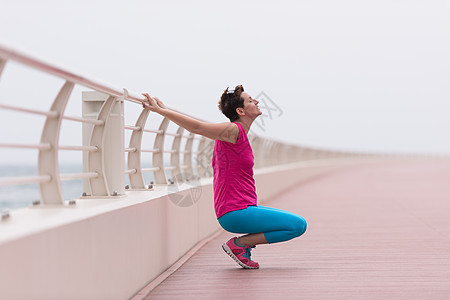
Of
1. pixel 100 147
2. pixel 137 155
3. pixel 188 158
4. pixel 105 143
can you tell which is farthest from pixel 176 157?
pixel 100 147

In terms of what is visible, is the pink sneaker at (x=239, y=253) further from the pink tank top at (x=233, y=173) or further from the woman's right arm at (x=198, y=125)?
the woman's right arm at (x=198, y=125)

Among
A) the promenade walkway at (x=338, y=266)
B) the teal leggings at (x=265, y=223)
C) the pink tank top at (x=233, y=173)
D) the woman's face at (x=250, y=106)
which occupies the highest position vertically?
the woman's face at (x=250, y=106)

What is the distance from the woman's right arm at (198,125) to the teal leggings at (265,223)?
0.57 m

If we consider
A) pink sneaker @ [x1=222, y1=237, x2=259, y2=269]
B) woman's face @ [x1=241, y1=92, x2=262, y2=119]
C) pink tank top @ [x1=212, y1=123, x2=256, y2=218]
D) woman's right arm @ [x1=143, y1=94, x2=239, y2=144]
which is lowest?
pink sneaker @ [x1=222, y1=237, x2=259, y2=269]

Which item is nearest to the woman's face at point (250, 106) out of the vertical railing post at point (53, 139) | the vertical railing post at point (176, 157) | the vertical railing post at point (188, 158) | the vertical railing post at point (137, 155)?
the vertical railing post at point (137, 155)

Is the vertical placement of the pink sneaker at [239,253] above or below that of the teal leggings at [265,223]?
below

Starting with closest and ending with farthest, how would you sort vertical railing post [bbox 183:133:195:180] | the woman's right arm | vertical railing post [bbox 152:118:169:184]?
the woman's right arm < vertical railing post [bbox 152:118:169:184] < vertical railing post [bbox 183:133:195:180]

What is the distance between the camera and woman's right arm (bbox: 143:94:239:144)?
4.91 meters

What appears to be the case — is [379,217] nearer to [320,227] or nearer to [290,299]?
[320,227]

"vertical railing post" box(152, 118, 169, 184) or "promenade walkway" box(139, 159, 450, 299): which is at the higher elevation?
"vertical railing post" box(152, 118, 169, 184)

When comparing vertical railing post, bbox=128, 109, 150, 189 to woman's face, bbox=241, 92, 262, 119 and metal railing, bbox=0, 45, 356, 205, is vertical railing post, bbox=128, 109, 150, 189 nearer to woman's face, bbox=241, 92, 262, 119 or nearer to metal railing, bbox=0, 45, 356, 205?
metal railing, bbox=0, 45, 356, 205

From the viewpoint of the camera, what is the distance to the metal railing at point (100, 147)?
3254 millimetres

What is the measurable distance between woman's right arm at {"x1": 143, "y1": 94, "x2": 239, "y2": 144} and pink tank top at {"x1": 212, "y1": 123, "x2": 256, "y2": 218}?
0.10 meters

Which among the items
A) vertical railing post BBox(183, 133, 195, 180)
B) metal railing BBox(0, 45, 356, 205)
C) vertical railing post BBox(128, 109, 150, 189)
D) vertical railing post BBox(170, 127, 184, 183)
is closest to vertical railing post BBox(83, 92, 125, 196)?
metal railing BBox(0, 45, 356, 205)
